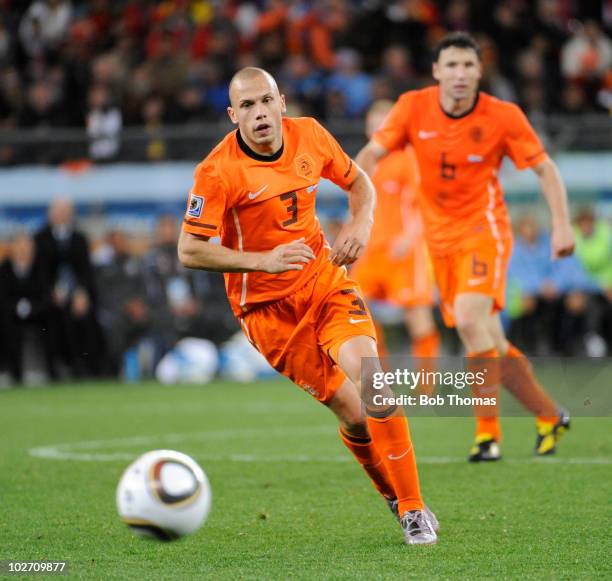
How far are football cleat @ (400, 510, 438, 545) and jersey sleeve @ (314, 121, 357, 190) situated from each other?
5.72ft

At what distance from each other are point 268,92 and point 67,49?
15858mm

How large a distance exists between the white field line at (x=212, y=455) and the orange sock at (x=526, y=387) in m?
0.32

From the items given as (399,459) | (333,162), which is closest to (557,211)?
(333,162)

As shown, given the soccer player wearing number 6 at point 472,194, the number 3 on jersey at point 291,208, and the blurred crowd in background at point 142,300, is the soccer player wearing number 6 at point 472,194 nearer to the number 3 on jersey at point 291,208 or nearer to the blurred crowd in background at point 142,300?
the number 3 on jersey at point 291,208

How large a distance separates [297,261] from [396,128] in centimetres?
320

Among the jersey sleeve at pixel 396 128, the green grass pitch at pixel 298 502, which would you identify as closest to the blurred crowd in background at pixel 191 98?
the green grass pitch at pixel 298 502

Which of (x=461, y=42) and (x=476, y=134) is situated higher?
(x=461, y=42)

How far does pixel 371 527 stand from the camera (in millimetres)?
6199

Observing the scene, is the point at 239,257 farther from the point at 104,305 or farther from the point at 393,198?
the point at 104,305

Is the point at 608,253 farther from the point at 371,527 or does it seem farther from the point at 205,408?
the point at 371,527

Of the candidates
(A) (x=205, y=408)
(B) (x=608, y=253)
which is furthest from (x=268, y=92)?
(B) (x=608, y=253)

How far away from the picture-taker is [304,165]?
6246 mm

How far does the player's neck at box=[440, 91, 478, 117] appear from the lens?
28.1ft

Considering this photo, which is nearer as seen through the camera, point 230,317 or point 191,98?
point 230,317
